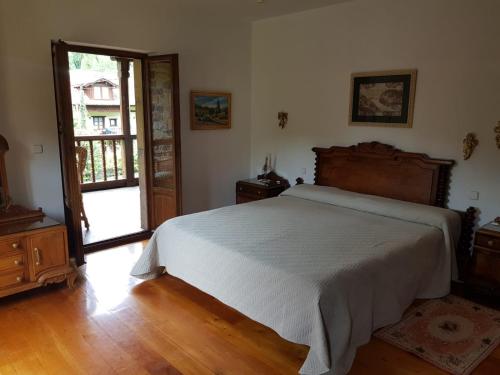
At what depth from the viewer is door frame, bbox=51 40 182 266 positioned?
3428 millimetres

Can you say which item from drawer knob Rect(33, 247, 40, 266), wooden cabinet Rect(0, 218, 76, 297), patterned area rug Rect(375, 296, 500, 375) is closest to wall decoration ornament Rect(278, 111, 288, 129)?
patterned area rug Rect(375, 296, 500, 375)

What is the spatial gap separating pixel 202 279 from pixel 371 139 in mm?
2352

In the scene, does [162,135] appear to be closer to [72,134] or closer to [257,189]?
[72,134]

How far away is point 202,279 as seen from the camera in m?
2.86

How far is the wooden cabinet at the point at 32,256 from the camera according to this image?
2.97m

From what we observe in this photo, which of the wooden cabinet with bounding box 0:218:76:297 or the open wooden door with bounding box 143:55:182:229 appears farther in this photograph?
the open wooden door with bounding box 143:55:182:229

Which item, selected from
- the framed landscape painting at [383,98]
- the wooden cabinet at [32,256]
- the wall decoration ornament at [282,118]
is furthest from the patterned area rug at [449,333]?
the wall decoration ornament at [282,118]

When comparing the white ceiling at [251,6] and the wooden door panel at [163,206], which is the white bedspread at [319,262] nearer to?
the wooden door panel at [163,206]

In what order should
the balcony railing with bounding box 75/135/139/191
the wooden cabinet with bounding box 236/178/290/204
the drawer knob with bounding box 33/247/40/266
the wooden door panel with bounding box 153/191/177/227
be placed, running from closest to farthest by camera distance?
the drawer knob with bounding box 33/247/40/266
the wooden door panel with bounding box 153/191/177/227
the wooden cabinet with bounding box 236/178/290/204
the balcony railing with bounding box 75/135/139/191

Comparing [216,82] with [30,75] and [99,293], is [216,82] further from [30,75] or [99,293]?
[99,293]

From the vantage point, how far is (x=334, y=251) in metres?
2.62

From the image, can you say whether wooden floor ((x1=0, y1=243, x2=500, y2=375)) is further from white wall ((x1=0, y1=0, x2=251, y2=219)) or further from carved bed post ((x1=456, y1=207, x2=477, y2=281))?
white wall ((x1=0, y1=0, x2=251, y2=219))

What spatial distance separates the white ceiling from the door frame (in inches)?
26.9

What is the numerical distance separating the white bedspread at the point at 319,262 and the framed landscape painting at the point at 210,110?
147 cm
